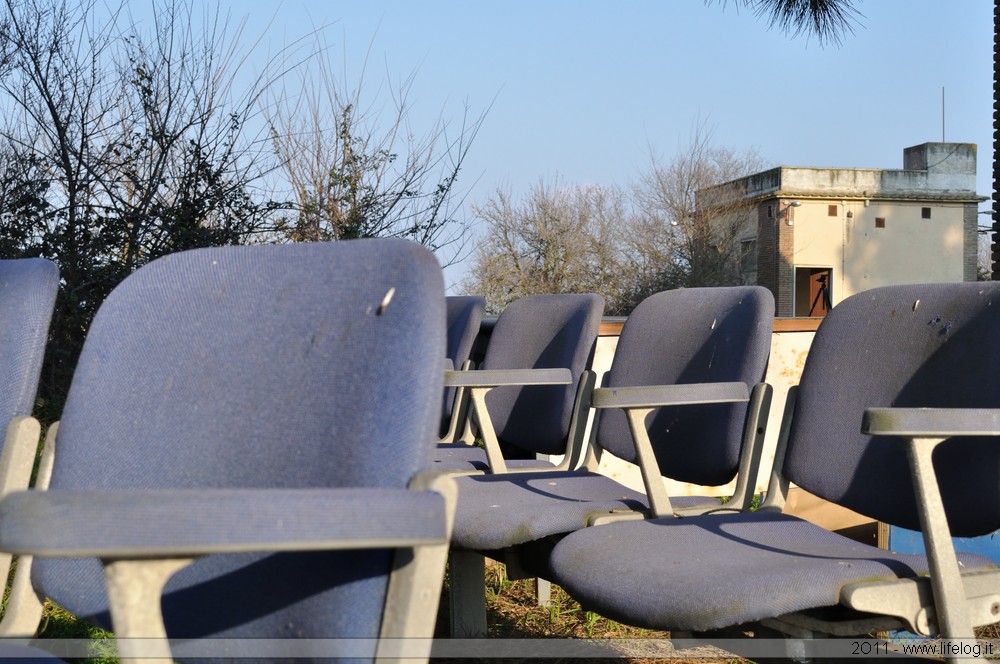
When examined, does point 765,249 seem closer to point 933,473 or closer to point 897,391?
point 897,391

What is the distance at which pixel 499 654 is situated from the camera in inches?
99.3

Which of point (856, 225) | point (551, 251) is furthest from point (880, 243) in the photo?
point (551, 251)

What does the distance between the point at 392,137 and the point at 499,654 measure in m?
3.52

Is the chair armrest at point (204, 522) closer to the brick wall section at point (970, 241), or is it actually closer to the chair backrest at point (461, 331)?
the chair backrest at point (461, 331)

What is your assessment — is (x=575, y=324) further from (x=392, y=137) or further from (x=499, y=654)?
(x=392, y=137)

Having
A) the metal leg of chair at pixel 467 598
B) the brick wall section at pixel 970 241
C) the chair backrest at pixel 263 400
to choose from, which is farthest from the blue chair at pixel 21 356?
the brick wall section at pixel 970 241

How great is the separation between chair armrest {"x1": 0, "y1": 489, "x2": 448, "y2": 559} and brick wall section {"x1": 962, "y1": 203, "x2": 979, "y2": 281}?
25.8 metres

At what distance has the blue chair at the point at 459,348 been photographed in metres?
3.31

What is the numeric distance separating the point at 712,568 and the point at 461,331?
205 centimetres

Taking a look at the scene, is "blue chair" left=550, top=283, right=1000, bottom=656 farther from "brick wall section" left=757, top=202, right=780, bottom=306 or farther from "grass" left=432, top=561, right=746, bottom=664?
"brick wall section" left=757, top=202, right=780, bottom=306

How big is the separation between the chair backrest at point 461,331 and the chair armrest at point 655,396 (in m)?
1.45

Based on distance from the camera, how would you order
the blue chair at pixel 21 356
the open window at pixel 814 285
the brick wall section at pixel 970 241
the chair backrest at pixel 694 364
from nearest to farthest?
the blue chair at pixel 21 356 < the chair backrest at pixel 694 364 < the open window at pixel 814 285 < the brick wall section at pixel 970 241

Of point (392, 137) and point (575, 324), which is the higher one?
point (392, 137)

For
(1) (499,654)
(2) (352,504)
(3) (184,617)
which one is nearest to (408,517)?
(2) (352,504)
